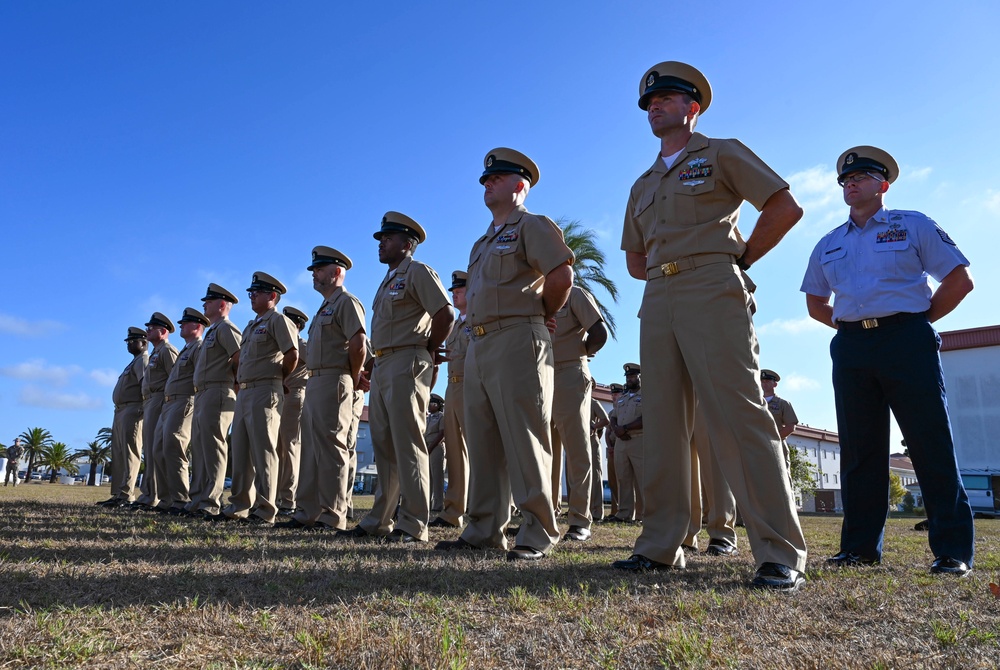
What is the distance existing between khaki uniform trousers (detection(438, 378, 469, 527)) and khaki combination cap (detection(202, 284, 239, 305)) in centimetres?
319

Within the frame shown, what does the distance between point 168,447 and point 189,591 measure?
6.82 m

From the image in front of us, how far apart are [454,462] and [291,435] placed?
2000 mm

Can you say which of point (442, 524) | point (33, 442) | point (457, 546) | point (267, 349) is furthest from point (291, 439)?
point (33, 442)

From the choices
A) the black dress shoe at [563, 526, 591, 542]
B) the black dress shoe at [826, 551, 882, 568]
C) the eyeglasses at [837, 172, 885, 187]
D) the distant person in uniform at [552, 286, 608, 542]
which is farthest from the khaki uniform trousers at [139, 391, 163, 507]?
the eyeglasses at [837, 172, 885, 187]

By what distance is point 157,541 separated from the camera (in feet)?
15.8

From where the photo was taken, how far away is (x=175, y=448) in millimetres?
8977

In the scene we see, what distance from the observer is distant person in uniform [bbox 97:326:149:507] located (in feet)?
35.1

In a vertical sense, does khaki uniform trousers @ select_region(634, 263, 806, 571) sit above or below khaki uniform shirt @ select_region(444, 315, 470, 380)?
below

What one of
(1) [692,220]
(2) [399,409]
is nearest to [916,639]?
(1) [692,220]

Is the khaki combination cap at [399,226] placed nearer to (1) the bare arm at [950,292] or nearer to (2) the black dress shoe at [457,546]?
A: (2) the black dress shoe at [457,546]

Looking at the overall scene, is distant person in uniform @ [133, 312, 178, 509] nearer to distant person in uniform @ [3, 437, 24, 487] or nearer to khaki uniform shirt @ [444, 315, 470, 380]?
khaki uniform shirt @ [444, 315, 470, 380]

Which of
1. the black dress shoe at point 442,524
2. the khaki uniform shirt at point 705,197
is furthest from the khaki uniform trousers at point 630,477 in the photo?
the khaki uniform shirt at point 705,197

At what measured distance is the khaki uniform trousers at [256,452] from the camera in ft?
24.6

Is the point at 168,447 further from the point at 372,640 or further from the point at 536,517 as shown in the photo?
A: the point at 372,640
